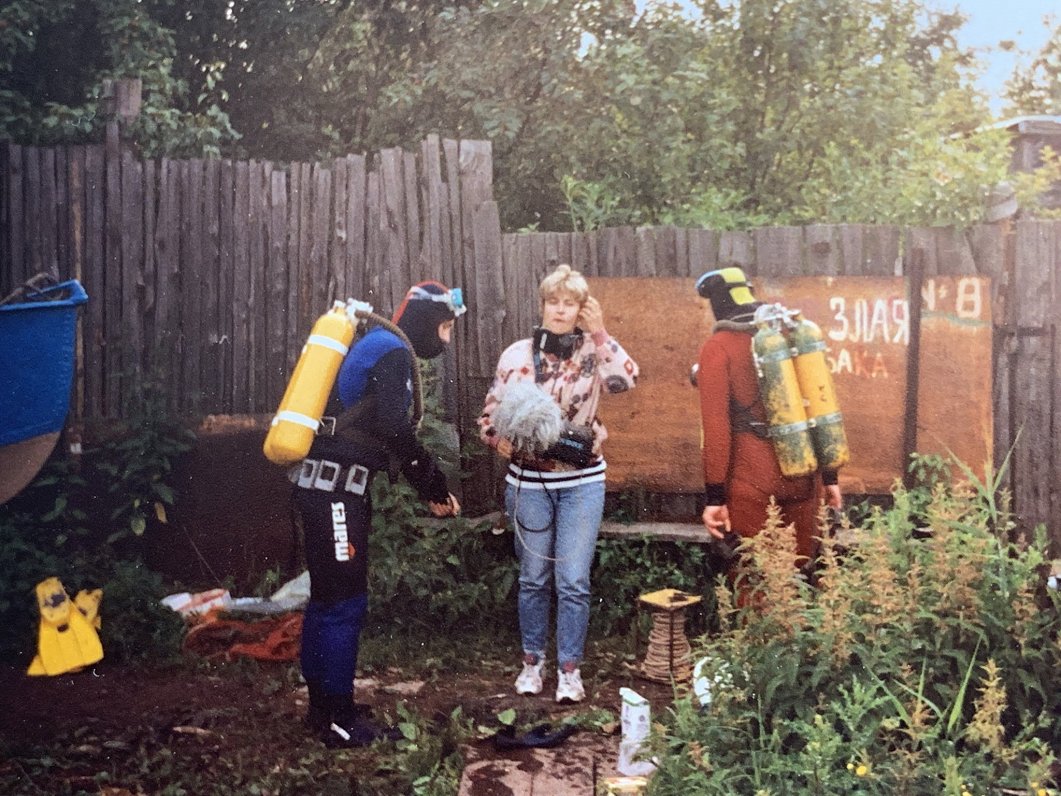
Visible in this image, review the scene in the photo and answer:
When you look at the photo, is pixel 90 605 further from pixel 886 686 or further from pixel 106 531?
pixel 886 686

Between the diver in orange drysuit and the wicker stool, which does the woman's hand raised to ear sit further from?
the wicker stool

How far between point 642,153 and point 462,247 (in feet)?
8.17

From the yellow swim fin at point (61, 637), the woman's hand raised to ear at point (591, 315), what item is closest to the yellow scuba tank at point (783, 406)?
the woman's hand raised to ear at point (591, 315)

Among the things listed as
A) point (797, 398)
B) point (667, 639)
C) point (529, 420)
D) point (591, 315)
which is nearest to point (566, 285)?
point (591, 315)

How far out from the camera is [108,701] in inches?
198

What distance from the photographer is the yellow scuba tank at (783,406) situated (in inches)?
185

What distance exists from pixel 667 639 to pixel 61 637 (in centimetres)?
292

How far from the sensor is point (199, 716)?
15.8 feet

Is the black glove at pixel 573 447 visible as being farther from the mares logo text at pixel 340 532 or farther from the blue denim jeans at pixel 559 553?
the mares logo text at pixel 340 532

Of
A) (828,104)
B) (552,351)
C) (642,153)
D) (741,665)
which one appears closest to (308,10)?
(642,153)

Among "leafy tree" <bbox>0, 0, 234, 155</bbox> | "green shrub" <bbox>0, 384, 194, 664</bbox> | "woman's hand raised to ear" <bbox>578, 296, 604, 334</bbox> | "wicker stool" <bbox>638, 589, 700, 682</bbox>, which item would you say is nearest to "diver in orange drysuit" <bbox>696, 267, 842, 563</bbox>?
"wicker stool" <bbox>638, 589, 700, 682</bbox>

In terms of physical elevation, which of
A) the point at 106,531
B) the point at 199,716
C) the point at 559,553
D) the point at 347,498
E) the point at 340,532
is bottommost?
the point at 199,716

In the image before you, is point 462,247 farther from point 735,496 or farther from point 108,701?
point 108,701

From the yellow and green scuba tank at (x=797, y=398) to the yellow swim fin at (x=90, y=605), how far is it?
3431 millimetres
